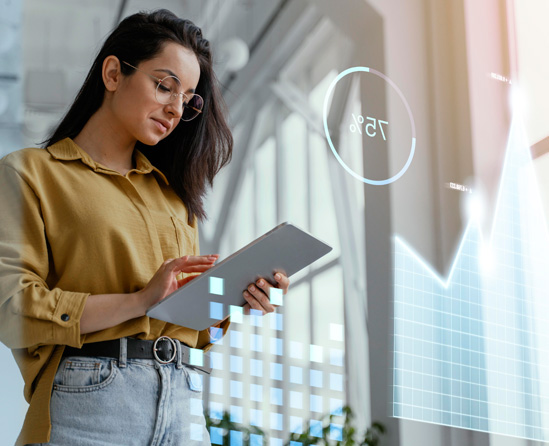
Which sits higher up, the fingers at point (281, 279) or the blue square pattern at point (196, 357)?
the fingers at point (281, 279)

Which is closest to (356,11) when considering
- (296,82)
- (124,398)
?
(296,82)

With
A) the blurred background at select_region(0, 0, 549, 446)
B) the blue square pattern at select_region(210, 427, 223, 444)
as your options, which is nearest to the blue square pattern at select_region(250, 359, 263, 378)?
the blurred background at select_region(0, 0, 549, 446)

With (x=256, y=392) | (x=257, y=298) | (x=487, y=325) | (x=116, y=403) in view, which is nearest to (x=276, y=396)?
(x=256, y=392)

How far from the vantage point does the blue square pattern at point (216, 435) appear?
1127 millimetres

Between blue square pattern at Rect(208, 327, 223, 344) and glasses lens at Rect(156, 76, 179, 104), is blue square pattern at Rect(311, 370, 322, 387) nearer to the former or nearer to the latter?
blue square pattern at Rect(208, 327, 223, 344)

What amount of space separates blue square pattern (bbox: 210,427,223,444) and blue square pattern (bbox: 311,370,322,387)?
0.18m

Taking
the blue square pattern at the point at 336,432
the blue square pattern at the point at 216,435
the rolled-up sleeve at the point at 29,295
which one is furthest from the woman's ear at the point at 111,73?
the blue square pattern at the point at 336,432

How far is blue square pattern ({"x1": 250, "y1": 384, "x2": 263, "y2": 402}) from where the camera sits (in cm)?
119

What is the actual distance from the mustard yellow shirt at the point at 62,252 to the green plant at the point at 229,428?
187mm

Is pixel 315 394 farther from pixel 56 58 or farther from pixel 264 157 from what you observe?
pixel 56 58

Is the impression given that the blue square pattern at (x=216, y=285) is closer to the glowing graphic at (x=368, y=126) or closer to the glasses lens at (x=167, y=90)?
the glasses lens at (x=167, y=90)

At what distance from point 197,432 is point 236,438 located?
0.54 ft

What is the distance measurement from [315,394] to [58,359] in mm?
486

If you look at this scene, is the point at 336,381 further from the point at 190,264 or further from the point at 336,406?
the point at 190,264
